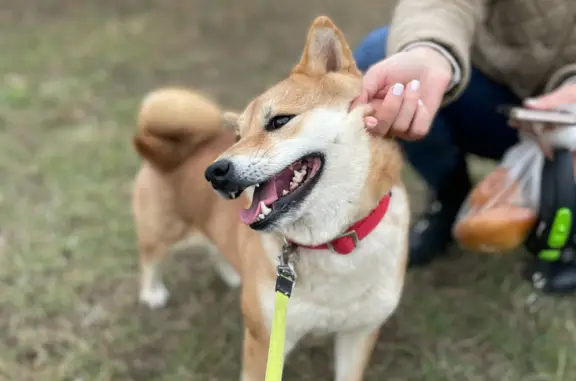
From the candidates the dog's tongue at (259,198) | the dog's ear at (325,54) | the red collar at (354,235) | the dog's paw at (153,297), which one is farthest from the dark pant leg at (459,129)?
the dog's paw at (153,297)

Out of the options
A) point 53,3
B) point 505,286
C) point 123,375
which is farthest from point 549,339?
point 53,3

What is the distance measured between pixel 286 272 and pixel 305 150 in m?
0.26

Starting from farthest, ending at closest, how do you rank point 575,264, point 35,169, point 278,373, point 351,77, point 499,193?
point 35,169, point 575,264, point 499,193, point 351,77, point 278,373

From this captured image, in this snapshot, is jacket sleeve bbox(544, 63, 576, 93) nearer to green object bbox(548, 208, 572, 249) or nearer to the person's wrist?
green object bbox(548, 208, 572, 249)

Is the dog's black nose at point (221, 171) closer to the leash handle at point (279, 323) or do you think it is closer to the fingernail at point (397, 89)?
the leash handle at point (279, 323)

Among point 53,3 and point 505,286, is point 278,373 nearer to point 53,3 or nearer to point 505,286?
point 505,286

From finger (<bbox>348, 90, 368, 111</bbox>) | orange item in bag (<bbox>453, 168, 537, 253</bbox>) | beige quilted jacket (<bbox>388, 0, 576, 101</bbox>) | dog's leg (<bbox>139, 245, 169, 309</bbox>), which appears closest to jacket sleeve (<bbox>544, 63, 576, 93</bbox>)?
beige quilted jacket (<bbox>388, 0, 576, 101</bbox>)

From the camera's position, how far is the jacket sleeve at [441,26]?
Result: 1504mm

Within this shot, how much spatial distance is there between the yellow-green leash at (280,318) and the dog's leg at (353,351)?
33 cm

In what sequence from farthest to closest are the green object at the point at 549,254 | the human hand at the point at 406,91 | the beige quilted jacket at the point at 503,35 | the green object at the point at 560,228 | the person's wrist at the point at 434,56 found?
the green object at the point at 549,254 → the green object at the point at 560,228 → the beige quilted jacket at the point at 503,35 → the person's wrist at the point at 434,56 → the human hand at the point at 406,91

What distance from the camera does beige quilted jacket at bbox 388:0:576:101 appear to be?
154 cm

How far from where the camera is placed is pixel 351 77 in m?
1.28

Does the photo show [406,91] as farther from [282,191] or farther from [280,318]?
[280,318]

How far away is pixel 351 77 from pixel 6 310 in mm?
1496
